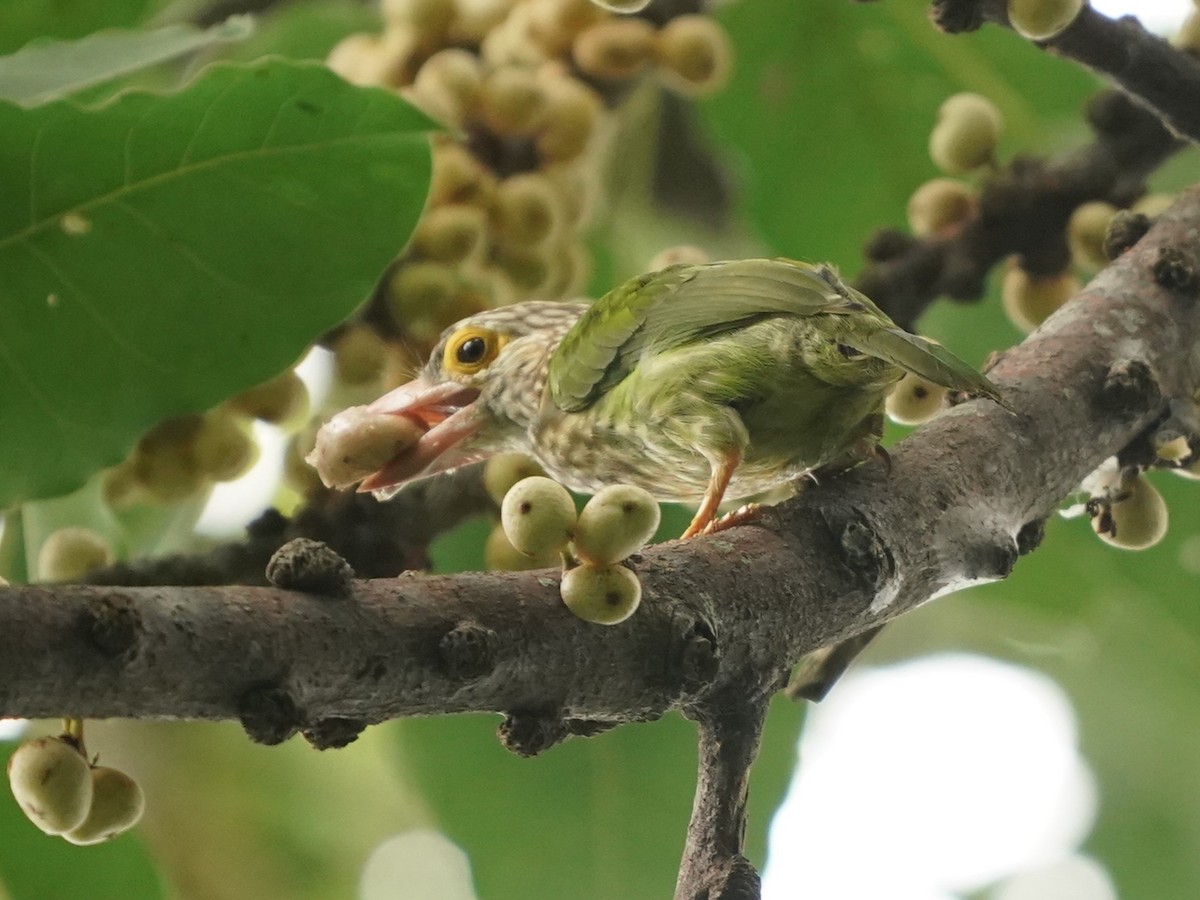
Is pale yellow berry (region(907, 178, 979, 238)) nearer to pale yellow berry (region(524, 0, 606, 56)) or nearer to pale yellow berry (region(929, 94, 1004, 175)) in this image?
pale yellow berry (region(929, 94, 1004, 175))

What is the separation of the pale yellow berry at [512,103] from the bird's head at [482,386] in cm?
30

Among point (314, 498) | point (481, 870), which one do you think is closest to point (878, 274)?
point (314, 498)

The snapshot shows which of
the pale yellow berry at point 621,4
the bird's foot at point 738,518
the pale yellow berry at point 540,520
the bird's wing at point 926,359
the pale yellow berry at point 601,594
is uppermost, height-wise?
the pale yellow berry at point 621,4

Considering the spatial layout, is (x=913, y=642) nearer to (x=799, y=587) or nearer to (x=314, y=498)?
(x=314, y=498)

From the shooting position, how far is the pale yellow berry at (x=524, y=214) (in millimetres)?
2363

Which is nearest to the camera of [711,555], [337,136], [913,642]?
[711,555]

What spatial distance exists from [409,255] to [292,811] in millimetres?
1256

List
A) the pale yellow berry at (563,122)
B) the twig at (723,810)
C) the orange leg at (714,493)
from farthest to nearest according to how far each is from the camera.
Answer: the pale yellow berry at (563,122), the orange leg at (714,493), the twig at (723,810)

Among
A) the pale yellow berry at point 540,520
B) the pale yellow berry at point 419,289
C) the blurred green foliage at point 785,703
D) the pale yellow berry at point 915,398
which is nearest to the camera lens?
the pale yellow berry at point 540,520

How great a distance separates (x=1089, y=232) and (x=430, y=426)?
108cm

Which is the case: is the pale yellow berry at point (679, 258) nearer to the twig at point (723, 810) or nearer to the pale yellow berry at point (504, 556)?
the pale yellow berry at point (504, 556)

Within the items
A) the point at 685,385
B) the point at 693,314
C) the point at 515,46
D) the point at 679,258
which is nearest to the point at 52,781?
the point at 685,385

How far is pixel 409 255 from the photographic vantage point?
2299 mm

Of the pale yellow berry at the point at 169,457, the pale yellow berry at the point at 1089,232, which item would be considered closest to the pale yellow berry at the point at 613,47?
the pale yellow berry at the point at 1089,232
